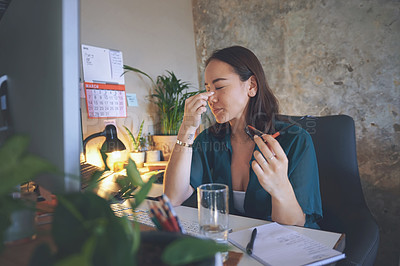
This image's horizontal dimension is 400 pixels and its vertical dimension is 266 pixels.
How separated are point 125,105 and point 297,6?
5.34 feet

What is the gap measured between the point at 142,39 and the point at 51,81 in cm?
222

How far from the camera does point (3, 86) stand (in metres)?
0.57

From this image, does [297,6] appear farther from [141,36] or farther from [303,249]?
[303,249]

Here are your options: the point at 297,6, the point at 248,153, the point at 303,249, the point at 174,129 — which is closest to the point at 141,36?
the point at 174,129

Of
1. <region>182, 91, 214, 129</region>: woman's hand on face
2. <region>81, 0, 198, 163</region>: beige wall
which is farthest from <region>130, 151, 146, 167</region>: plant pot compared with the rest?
<region>182, 91, 214, 129</region>: woman's hand on face

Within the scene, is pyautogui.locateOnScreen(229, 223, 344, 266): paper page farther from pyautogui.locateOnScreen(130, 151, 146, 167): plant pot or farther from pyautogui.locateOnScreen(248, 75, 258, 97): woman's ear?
pyautogui.locateOnScreen(130, 151, 146, 167): plant pot

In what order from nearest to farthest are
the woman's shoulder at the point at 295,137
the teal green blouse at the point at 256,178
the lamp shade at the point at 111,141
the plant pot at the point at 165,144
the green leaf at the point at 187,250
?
the green leaf at the point at 187,250, the teal green blouse at the point at 256,178, the woman's shoulder at the point at 295,137, the lamp shade at the point at 111,141, the plant pot at the point at 165,144

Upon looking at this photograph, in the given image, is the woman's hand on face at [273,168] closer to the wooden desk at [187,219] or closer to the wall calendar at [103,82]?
the wooden desk at [187,219]

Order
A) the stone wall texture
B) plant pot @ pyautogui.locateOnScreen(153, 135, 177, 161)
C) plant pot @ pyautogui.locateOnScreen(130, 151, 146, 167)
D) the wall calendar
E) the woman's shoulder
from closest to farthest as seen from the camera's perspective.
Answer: the woman's shoulder, the stone wall texture, the wall calendar, plant pot @ pyautogui.locateOnScreen(130, 151, 146, 167), plant pot @ pyautogui.locateOnScreen(153, 135, 177, 161)

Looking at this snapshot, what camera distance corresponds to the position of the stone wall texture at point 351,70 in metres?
1.88

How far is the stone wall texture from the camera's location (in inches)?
74.1

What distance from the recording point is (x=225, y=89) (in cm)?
152

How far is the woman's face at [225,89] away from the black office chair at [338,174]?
0.41m

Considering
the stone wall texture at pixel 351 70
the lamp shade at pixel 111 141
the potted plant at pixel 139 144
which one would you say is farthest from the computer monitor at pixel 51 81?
the stone wall texture at pixel 351 70
